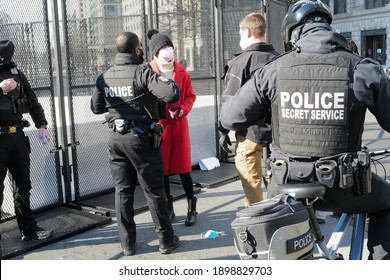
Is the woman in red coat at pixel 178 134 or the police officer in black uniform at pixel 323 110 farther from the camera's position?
the woman in red coat at pixel 178 134

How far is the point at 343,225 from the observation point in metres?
2.97

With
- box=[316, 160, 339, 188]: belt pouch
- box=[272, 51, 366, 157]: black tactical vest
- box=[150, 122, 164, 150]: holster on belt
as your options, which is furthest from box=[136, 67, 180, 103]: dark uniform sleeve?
box=[316, 160, 339, 188]: belt pouch

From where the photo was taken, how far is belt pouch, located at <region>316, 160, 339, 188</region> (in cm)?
261

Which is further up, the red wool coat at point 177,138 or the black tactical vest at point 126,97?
the black tactical vest at point 126,97

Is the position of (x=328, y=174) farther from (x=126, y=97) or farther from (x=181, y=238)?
(x=181, y=238)

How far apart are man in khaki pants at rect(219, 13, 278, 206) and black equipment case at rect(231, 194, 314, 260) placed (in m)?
2.19

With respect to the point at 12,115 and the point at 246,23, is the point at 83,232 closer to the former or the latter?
the point at 12,115

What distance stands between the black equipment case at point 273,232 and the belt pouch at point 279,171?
432 mm

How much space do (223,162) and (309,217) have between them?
5.75m

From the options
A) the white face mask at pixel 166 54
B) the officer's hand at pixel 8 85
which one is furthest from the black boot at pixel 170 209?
the officer's hand at pixel 8 85

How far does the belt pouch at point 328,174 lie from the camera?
261 centimetres

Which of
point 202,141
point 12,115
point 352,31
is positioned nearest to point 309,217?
point 12,115

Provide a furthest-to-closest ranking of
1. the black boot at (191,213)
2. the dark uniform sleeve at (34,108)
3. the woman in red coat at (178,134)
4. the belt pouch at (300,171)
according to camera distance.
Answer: the black boot at (191,213)
the woman in red coat at (178,134)
the dark uniform sleeve at (34,108)
the belt pouch at (300,171)

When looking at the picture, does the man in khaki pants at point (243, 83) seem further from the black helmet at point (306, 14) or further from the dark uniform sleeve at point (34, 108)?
the dark uniform sleeve at point (34, 108)
